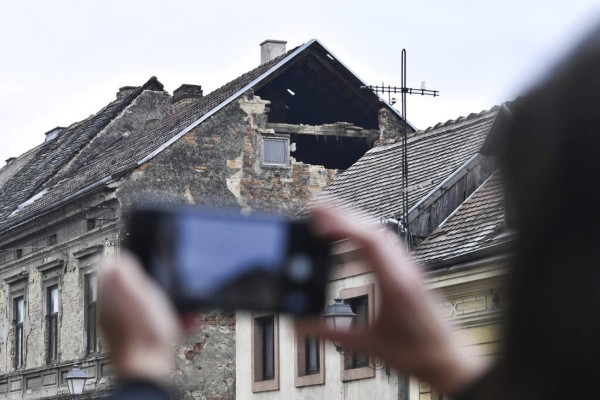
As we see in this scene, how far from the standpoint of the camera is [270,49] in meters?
29.6

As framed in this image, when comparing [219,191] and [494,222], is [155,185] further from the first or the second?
[494,222]

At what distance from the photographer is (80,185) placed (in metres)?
26.9

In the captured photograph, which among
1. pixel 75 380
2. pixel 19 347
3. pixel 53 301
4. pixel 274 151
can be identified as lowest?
pixel 75 380

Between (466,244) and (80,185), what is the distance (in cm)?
1156

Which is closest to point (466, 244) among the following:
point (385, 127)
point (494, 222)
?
point (494, 222)

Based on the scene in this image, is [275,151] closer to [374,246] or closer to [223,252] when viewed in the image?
[223,252]

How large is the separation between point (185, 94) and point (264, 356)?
886 centimetres

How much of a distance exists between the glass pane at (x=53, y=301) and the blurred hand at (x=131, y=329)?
87.0 feet

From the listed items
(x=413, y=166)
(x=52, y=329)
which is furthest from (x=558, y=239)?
(x=52, y=329)

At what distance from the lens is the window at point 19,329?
94.6 feet

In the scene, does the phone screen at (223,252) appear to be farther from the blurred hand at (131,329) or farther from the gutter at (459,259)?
the gutter at (459,259)

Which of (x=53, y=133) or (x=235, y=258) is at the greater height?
(x=53, y=133)

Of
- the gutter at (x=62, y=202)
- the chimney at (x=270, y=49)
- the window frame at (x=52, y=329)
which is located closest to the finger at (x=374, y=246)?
the gutter at (x=62, y=202)

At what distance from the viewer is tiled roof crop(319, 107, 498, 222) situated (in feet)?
65.3
